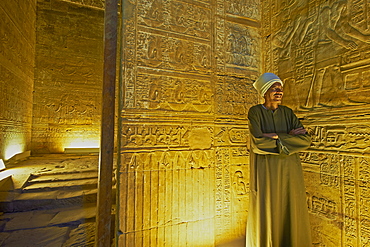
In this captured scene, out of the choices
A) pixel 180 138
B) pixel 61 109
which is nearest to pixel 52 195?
pixel 180 138

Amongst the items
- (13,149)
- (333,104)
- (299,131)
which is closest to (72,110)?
(13,149)

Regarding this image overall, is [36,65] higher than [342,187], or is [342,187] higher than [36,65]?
[36,65]

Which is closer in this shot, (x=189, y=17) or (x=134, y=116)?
(x=134, y=116)

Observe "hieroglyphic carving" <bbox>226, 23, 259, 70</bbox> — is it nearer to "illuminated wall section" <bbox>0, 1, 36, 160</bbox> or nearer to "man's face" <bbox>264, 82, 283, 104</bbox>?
"man's face" <bbox>264, 82, 283, 104</bbox>

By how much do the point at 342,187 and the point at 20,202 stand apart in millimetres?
5098

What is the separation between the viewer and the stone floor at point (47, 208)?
2.64m

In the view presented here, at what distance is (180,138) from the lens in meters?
2.55

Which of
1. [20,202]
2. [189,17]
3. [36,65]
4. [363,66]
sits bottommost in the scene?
[20,202]

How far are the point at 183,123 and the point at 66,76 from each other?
26.9 feet

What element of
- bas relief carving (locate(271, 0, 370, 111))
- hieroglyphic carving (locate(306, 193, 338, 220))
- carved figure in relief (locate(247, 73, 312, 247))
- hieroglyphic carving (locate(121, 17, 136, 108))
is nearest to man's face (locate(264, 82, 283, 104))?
carved figure in relief (locate(247, 73, 312, 247))

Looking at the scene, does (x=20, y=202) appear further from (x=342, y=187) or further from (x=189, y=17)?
(x=342, y=187)

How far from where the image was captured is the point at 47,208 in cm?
344

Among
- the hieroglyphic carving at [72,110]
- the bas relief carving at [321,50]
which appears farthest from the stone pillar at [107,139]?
the hieroglyphic carving at [72,110]

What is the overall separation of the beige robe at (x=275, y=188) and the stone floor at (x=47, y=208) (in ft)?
7.77
